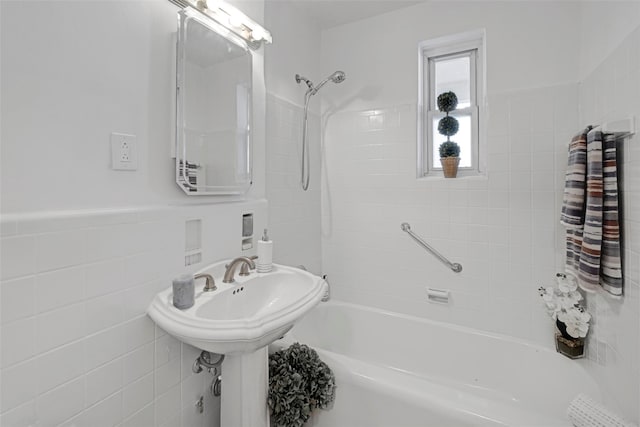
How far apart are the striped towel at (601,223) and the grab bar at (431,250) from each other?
2.31ft

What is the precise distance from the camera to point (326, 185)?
2.42 m

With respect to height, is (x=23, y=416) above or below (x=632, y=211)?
below

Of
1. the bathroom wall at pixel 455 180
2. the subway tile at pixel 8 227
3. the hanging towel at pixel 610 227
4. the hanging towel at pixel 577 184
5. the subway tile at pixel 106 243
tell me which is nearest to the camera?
the subway tile at pixel 8 227

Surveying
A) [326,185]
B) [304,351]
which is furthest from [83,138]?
[326,185]

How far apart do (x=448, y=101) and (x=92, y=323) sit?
84.2 inches

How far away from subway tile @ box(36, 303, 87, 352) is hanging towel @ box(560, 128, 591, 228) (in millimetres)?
1937

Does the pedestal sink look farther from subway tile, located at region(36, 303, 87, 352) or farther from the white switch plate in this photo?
the white switch plate

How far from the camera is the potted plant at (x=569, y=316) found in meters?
1.58

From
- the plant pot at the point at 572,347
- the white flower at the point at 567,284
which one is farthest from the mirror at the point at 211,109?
the plant pot at the point at 572,347

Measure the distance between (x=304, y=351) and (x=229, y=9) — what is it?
5.00 feet

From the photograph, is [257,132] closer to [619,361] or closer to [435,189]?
[435,189]

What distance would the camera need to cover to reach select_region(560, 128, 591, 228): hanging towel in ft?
4.70

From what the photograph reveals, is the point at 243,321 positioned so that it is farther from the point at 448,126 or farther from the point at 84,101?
the point at 448,126

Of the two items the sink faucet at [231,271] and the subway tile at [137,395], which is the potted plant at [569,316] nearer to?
the sink faucet at [231,271]
